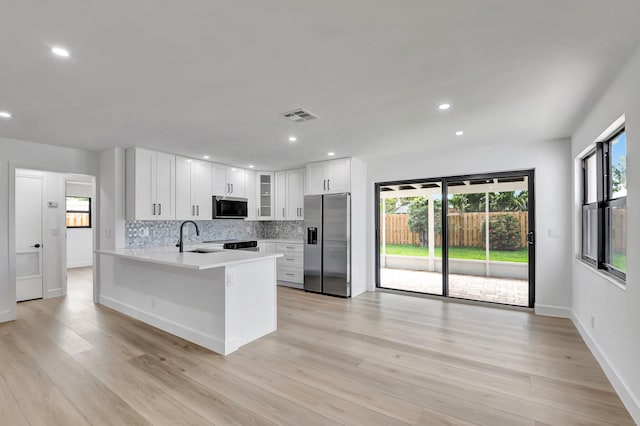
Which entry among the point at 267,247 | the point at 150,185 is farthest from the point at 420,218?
the point at 150,185

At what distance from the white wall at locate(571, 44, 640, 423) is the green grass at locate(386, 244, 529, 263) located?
1.36 metres

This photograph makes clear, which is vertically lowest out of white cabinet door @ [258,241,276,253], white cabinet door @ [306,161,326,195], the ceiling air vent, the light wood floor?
the light wood floor

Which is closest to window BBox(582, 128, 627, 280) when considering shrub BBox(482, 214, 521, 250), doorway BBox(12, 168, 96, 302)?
shrub BBox(482, 214, 521, 250)

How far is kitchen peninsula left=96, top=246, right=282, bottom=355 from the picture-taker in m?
2.95

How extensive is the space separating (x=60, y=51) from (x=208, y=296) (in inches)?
89.0

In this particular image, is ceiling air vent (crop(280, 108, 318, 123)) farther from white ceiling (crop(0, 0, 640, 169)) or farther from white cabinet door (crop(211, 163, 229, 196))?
white cabinet door (crop(211, 163, 229, 196))

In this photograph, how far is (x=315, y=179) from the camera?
5547mm

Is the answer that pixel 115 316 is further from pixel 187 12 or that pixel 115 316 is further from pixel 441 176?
pixel 441 176

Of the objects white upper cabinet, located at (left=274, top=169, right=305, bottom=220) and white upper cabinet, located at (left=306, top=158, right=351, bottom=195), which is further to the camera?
white upper cabinet, located at (left=274, top=169, right=305, bottom=220)

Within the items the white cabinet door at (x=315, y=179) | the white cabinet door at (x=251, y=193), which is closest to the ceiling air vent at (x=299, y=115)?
the white cabinet door at (x=315, y=179)

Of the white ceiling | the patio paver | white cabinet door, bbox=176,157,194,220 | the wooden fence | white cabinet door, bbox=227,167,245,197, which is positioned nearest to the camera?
the white ceiling

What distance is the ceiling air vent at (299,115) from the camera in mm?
2982

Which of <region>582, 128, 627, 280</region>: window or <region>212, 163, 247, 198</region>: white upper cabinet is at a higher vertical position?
<region>212, 163, 247, 198</region>: white upper cabinet

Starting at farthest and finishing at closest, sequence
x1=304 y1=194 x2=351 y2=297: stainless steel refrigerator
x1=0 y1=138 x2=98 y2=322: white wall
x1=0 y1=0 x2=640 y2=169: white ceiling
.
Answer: x1=304 y1=194 x2=351 y2=297: stainless steel refrigerator < x1=0 y1=138 x2=98 y2=322: white wall < x1=0 y1=0 x2=640 y2=169: white ceiling
